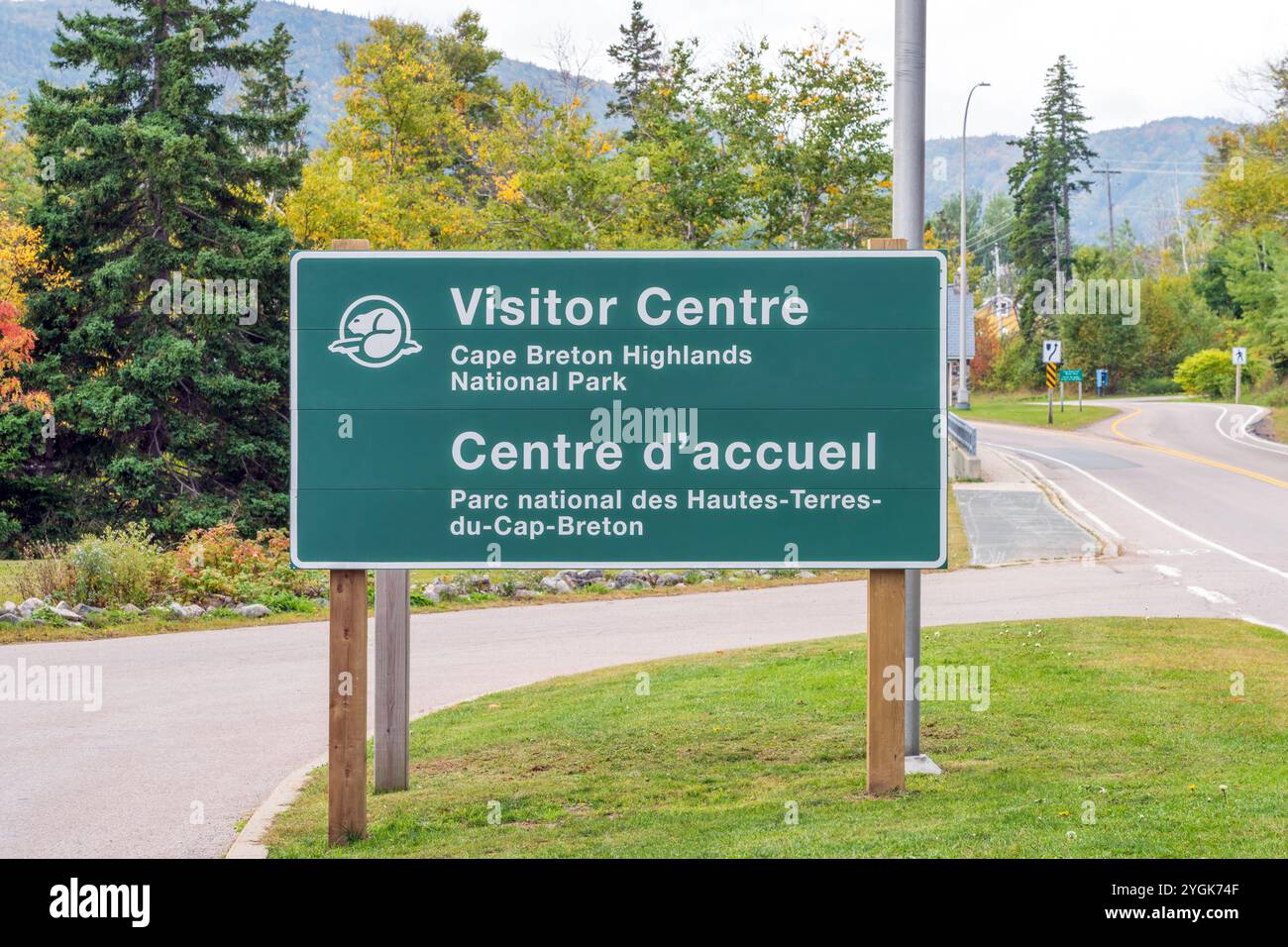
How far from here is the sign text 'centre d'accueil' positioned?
270 inches

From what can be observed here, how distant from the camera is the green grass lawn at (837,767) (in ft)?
20.0

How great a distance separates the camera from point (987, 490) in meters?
30.8

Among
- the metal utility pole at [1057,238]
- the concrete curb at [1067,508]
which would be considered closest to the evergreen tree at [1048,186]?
the metal utility pole at [1057,238]

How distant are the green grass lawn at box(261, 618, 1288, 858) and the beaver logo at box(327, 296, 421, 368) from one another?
2449mm

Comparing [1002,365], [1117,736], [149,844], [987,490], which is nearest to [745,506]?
[1117,736]

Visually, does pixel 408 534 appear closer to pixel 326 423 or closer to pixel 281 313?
pixel 326 423

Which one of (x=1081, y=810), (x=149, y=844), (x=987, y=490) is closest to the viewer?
(x=1081, y=810)

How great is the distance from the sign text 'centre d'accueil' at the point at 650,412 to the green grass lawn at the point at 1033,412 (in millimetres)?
48800

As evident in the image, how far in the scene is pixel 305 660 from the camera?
12789 millimetres

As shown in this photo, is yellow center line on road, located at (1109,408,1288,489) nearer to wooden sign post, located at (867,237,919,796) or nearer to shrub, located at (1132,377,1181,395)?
shrub, located at (1132,377,1181,395)

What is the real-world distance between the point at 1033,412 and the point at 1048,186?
36.0 m

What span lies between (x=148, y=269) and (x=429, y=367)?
2456 cm

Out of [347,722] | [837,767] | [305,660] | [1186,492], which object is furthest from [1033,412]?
[347,722]
